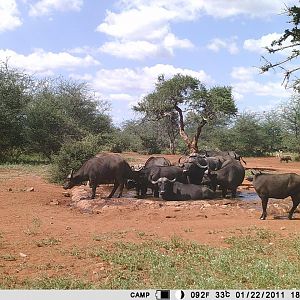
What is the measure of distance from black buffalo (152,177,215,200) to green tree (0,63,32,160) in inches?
838

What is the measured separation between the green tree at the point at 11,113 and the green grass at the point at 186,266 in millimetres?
26927

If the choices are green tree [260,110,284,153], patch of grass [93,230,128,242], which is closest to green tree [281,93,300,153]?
green tree [260,110,284,153]

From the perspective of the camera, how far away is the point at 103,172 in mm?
15578

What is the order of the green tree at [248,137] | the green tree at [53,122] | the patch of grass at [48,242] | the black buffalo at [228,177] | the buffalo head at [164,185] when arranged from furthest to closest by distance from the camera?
the green tree at [248,137] → the green tree at [53,122] → the black buffalo at [228,177] → the buffalo head at [164,185] → the patch of grass at [48,242]

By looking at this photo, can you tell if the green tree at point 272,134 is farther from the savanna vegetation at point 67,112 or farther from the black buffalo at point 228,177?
the black buffalo at point 228,177

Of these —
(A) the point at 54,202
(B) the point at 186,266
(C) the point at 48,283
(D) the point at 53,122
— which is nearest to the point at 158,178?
(A) the point at 54,202

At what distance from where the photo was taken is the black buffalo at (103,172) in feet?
50.7

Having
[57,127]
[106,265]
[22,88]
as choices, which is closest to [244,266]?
[106,265]

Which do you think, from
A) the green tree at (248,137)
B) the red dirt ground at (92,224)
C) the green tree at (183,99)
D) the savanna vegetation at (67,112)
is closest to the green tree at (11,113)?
the savanna vegetation at (67,112)

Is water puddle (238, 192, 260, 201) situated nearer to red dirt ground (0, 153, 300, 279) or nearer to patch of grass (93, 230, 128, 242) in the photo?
red dirt ground (0, 153, 300, 279)

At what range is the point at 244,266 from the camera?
6832mm

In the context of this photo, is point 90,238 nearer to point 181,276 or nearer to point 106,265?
point 106,265

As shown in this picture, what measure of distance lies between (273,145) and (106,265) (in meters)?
47.2

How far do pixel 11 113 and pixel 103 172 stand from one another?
2031 cm
